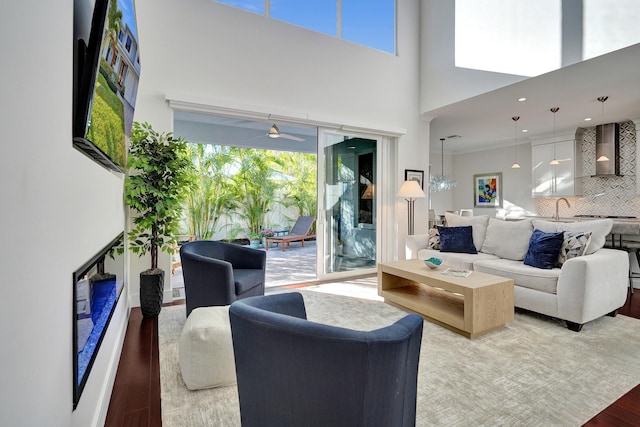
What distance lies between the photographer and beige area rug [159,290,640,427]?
1.68 m

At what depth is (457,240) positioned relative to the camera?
414 cm

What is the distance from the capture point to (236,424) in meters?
1.61

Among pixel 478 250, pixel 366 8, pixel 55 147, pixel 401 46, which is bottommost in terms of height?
pixel 478 250

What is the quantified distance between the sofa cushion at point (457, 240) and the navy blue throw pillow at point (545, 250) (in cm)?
81

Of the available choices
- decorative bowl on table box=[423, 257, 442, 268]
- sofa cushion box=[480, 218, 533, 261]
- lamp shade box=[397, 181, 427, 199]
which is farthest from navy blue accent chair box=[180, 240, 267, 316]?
sofa cushion box=[480, 218, 533, 261]

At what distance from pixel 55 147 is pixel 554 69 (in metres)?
4.48

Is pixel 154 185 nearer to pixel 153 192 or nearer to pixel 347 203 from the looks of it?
pixel 153 192

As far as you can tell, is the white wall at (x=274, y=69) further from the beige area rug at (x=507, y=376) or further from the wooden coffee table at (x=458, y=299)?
the beige area rug at (x=507, y=376)

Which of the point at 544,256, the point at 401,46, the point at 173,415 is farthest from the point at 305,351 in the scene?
the point at 401,46

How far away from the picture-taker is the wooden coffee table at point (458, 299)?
2.56m

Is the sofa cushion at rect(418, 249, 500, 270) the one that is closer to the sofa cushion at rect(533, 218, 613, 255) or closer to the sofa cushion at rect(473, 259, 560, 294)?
the sofa cushion at rect(473, 259, 560, 294)

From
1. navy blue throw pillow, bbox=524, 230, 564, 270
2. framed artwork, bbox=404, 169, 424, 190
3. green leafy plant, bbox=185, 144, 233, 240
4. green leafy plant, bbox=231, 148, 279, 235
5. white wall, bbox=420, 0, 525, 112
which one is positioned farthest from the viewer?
green leafy plant, bbox=231, 148, 279, 235

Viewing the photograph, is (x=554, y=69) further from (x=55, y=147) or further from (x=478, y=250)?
(x=55, y=147)

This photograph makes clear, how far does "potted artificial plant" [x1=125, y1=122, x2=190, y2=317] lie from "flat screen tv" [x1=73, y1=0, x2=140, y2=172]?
3.05 ft
